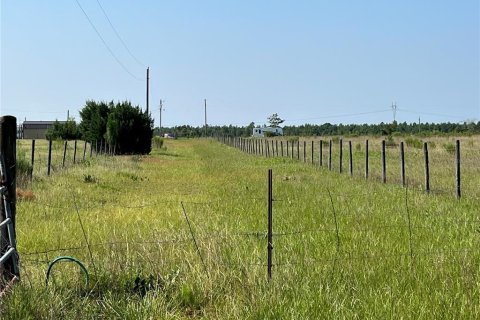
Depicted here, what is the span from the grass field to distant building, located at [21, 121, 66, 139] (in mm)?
111671

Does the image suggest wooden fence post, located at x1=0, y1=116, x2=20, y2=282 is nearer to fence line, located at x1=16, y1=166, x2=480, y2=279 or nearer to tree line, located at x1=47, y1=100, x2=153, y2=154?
fence line, located at x1=16, y1=166, x2=480, y2=279

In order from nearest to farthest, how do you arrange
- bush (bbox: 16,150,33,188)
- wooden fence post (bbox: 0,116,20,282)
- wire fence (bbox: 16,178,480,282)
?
wooden fence post (bbox: 0,116,20,282) → wire fence (bbox: 16,178,480,282) → bush (bbox: 16,150,33,188)

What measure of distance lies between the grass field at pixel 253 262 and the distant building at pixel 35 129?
111671 mm

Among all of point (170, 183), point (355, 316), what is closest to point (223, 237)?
point (355, 316)

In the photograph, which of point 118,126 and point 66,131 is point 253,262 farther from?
point 66,131

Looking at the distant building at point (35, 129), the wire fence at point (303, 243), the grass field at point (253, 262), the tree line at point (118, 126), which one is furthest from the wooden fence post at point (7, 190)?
the distant building at point (35, 129)

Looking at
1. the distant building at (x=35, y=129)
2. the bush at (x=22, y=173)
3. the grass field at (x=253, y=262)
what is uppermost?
the distant building at (x=35, y=129)

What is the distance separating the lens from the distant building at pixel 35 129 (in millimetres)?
116169

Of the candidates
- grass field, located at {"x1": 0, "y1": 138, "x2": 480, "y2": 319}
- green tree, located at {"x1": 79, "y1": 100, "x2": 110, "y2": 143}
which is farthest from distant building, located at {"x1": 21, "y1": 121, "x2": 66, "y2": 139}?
grass field, located at {"x1": 0, "y1": 138, "x2": 480, "y2": 319}

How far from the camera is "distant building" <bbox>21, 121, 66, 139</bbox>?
116 m

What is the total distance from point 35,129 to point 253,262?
125 m

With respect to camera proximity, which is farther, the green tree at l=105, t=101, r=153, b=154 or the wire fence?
the green tree at l=105, t=101, r=153, b=154

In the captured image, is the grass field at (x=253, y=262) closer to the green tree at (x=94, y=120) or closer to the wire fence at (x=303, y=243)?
the wire fence at (x=303, y=243)

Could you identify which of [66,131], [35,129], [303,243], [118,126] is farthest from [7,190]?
[35,129]
